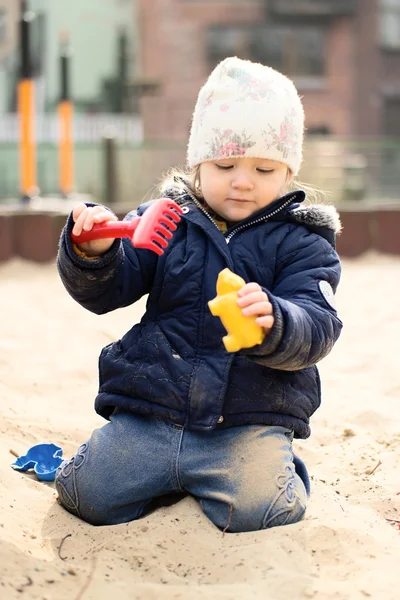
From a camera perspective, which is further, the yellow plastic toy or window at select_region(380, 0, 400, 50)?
window at select_region(380, 0, 400, 50)

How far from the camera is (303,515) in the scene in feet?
6.39

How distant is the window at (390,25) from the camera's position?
819 inches

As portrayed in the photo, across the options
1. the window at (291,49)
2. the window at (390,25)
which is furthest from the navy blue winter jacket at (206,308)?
the window at (390,25)

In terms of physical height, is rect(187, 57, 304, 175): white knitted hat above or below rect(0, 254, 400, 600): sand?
above

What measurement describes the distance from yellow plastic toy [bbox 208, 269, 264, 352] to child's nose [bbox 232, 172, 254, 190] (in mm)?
369

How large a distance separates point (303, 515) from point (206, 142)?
2.69 ft

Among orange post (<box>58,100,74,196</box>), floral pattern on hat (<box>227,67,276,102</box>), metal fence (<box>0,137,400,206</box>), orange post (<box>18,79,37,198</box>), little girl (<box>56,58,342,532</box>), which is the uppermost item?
floral pattern on hat (<box>227,67,276,102</box>)

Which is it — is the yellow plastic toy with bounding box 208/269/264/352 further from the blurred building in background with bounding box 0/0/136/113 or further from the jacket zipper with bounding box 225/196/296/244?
the blurred building in background with bounding box 0/0/136/113

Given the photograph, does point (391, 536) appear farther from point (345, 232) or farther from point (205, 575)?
point (345, 232)

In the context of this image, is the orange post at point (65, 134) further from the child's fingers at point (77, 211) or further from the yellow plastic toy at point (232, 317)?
the yellow plastic toy at point (232, 317)

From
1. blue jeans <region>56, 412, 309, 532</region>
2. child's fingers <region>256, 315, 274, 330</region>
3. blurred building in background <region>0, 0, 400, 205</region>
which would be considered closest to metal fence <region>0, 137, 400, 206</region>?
blue jeans <region>56, 412, 309, 532</region>

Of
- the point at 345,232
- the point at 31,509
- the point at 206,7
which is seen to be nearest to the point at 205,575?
the point at 31,509

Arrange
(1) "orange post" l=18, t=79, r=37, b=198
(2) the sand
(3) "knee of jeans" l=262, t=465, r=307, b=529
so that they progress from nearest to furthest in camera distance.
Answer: (2) the sand → (3) "knee of jeans" l=262, t=465, r=307, b=529 → (1) "orange post" l=18, t=79, r=37, b=198

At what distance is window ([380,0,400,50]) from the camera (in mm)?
20812
